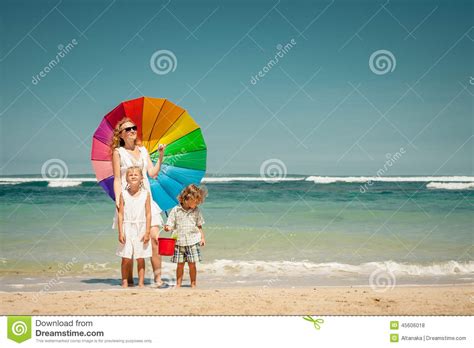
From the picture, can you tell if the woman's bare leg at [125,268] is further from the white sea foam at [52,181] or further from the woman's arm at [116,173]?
the white sea foam at [52,181]

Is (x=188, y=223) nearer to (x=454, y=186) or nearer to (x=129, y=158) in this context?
(x=129, y=158)

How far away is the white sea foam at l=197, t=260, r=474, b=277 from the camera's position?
7.12m

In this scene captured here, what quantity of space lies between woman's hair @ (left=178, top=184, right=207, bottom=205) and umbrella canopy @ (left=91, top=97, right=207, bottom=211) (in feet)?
0.71

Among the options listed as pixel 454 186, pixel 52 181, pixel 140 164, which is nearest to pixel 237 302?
pixel 140 164

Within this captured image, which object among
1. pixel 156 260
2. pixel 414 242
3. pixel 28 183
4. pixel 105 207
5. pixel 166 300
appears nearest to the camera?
pixel 166 300

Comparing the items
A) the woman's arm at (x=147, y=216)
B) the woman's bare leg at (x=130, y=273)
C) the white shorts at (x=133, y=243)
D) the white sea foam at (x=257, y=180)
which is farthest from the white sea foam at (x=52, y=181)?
the woman's arm at (x=147, y=216)

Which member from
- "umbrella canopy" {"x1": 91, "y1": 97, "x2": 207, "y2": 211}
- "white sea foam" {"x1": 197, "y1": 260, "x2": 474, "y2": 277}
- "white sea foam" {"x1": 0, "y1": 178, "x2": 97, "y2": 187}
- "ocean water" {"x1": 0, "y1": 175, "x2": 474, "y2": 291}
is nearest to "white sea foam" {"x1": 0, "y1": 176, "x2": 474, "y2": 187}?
"white sea foam" {"x1": 0, "y1": 178, "x2": 97, "y2": 187}

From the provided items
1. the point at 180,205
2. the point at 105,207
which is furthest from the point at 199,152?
the point at 105,207

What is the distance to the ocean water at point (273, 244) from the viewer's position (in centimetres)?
686

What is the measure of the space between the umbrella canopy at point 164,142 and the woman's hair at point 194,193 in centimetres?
22

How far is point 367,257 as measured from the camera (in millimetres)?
7984
